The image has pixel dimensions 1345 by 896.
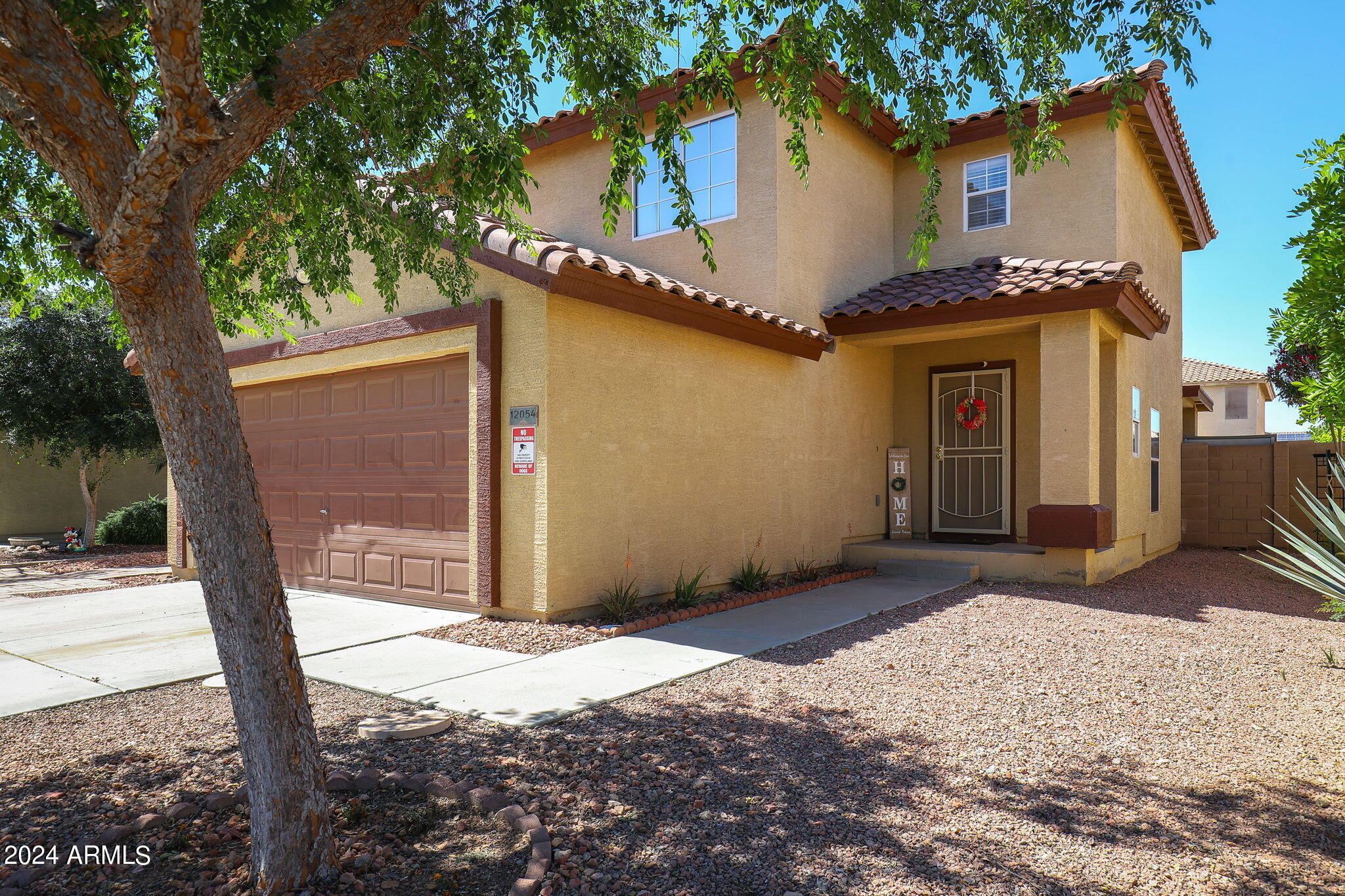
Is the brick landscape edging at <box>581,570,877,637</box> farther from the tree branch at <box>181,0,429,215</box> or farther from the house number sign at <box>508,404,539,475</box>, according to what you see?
the tree branch at <box>181,0,429,215</box>

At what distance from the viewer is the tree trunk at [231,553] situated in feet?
9.84

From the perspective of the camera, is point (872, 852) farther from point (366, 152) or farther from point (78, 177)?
point (366, 152)

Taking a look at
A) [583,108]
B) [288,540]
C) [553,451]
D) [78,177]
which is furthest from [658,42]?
[288,540]

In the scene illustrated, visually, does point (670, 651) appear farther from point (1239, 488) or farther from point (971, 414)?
point (1239, 488)

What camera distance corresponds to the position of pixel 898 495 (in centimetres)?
1241

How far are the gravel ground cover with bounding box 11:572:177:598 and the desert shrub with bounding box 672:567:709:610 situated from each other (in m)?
6.86

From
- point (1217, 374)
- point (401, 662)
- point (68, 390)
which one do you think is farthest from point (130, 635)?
point (1217, 374)

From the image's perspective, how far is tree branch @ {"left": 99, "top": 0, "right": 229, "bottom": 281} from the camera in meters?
2.87

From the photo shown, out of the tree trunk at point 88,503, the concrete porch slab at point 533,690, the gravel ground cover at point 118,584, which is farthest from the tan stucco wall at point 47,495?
the concrete porch slab at point 533,690

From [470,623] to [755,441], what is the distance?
3930 mm

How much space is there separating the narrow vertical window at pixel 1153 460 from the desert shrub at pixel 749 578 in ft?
22.9

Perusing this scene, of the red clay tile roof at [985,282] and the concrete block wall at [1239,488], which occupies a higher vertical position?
the red clay tile roof at [985,282]

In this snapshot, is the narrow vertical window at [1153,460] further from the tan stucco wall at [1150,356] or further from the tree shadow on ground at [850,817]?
the tree shadow on ground at [850,817]

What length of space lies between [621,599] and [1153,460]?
31.9 feet
